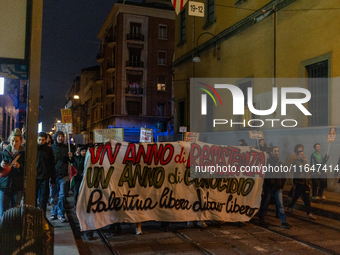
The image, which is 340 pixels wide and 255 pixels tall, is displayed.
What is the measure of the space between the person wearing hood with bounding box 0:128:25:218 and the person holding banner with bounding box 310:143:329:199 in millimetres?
8990

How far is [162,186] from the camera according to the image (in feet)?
22.5

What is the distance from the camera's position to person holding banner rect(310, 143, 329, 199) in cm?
1091

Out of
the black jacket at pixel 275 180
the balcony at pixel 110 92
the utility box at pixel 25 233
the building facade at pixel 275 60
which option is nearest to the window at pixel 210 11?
the building facade at pixel 275 60

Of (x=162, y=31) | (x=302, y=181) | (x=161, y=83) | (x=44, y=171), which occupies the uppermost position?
(x=162, y=31)

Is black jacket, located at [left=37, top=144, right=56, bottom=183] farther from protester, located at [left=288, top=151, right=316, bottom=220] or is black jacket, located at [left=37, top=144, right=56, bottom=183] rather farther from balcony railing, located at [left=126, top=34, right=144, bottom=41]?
balcony railing, located at [left=126, top=34, right=144, bottom=41]

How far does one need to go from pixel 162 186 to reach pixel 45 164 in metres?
2.57

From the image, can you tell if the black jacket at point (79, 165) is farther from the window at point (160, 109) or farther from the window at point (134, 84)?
the window at point (160, 109)

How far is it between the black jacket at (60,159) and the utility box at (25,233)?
15.5 ft

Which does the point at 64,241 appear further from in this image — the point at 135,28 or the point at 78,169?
the point at 135,28

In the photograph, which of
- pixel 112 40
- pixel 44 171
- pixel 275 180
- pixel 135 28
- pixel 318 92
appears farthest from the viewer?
pixel 112 40

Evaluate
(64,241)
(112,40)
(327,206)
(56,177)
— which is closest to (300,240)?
(327,206)

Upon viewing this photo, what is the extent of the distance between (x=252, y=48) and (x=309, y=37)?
12.9 feet

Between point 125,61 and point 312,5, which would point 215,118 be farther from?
point 125,61

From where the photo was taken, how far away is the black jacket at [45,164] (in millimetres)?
7035
